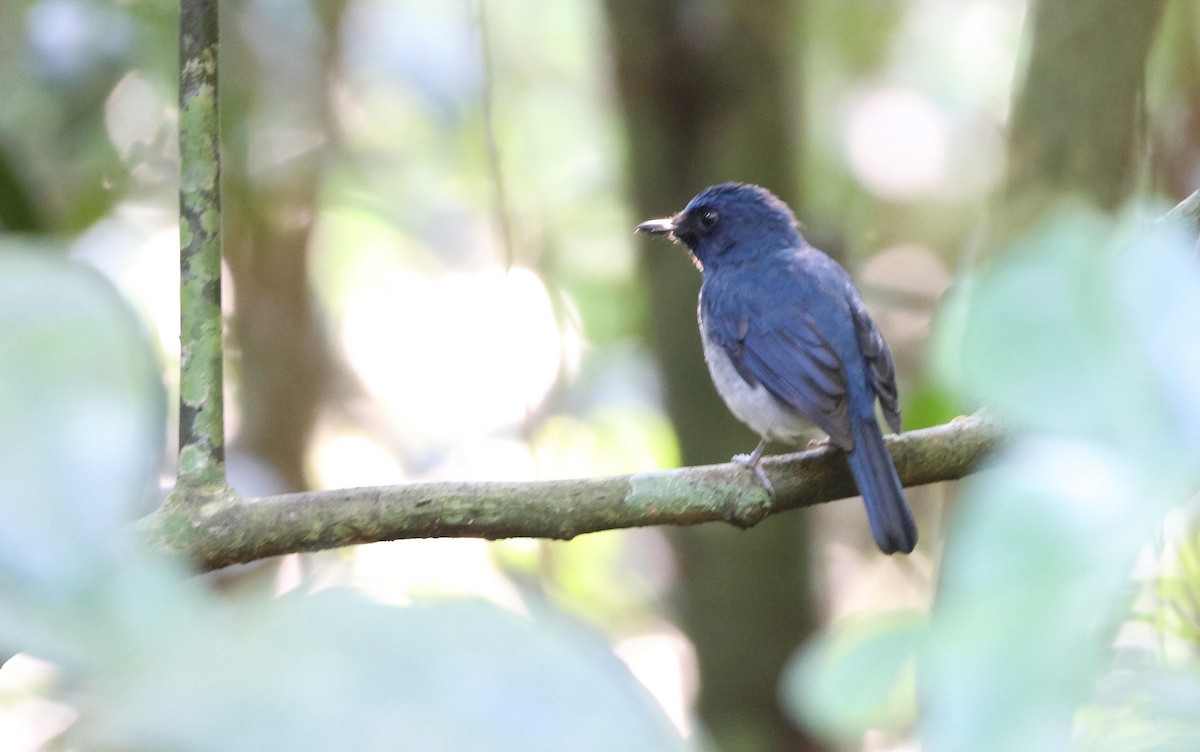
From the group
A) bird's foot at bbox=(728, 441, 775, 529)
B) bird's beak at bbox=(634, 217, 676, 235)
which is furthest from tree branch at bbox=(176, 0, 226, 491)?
bird's beak at bbox=(634, 217, 676, 235)

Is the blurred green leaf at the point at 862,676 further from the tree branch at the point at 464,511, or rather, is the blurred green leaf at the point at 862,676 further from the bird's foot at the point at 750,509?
the bird's foot at the point at 750,509

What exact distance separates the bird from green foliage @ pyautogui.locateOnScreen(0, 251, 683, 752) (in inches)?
115

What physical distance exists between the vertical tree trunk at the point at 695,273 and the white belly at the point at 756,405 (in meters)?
0.75

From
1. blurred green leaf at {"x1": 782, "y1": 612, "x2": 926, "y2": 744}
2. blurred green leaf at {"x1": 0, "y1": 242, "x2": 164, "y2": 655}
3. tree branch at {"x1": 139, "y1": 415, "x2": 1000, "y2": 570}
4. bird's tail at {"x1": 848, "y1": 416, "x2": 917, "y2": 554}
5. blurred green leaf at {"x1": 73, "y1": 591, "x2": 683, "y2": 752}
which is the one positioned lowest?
bird's tail at {"x1": 848, "y1": 416, "x2": 917, "y2": 554}

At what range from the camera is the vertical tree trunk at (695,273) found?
4.74 metres

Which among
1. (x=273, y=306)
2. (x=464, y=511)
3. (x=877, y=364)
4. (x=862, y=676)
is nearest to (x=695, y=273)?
(x=877, y=364)

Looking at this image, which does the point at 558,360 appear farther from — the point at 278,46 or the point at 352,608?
the point at 352,608

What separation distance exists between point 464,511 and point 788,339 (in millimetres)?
1921

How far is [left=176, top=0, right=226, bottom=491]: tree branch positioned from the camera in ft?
7.11

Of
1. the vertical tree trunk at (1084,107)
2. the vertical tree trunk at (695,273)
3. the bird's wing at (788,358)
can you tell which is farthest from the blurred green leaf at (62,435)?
the vertical tree trunk at (695,273)

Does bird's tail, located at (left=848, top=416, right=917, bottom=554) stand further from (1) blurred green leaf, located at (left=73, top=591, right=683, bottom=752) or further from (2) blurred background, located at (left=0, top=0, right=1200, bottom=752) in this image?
(1) blurred green leaf, located at (left=73, top=591, right=683, bottom=752)

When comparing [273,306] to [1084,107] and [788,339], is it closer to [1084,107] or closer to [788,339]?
[788,339]

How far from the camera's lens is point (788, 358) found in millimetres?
3982

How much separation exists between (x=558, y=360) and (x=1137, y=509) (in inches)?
198
